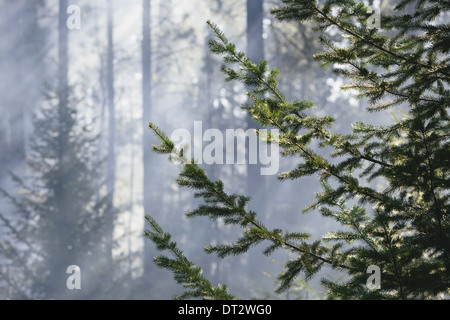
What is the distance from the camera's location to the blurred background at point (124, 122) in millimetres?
13602

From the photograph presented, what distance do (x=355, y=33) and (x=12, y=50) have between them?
2769cm

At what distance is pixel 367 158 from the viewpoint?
2.75m

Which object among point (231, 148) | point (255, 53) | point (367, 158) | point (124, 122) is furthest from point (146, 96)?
point (367, 158)

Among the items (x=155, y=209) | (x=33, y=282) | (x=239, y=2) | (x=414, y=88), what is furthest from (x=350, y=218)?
(x=239, y=2)

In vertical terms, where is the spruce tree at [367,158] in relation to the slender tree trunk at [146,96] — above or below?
below

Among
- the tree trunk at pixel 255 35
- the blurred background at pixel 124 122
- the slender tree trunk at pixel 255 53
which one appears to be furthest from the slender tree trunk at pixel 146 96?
the tree trunk at pixel 255 35

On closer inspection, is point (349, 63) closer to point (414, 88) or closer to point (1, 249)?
point (414, 88)

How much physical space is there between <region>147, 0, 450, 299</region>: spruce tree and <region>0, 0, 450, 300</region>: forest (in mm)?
14

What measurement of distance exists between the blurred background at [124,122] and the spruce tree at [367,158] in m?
10.7

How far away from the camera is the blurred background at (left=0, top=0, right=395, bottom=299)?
13.6 metres
